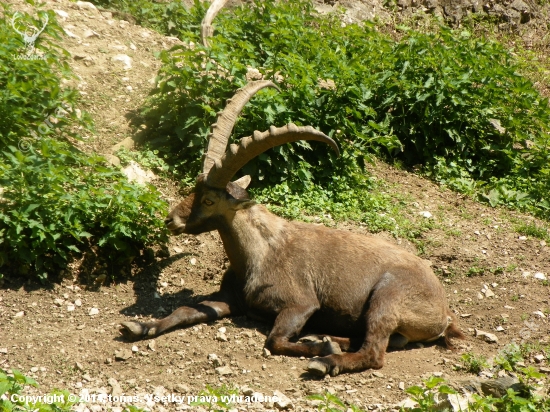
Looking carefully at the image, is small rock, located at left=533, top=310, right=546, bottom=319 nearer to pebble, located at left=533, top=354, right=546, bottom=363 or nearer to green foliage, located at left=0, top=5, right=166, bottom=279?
pebble, located at left=533, top=354, right=546, bottom=363

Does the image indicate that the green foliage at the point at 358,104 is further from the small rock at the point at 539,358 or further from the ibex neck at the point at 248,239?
the small rock at the point at 539,358

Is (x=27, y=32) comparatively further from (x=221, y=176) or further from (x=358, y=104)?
(x=358, y=104)

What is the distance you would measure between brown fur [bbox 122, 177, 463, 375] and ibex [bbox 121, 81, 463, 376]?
0.01 metres

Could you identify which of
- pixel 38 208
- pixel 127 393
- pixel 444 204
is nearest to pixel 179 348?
pixel 127 393

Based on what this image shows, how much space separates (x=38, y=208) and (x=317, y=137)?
9.59 feet

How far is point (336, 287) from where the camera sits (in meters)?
7.62

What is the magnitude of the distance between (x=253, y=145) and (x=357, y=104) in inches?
126

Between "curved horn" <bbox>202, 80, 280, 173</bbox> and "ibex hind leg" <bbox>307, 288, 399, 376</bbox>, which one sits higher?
"curved horn" <bbox>202, 80, 280, 173</bbox>

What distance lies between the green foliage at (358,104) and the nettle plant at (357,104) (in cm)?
2

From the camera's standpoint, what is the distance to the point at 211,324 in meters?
7.58

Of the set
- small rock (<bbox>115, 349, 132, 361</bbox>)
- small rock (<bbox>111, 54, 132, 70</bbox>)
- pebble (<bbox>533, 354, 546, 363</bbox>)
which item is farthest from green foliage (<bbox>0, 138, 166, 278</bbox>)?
pebble (<bbox>533, 354, 546, 363</bbox>)

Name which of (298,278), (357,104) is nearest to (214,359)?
(298,278)

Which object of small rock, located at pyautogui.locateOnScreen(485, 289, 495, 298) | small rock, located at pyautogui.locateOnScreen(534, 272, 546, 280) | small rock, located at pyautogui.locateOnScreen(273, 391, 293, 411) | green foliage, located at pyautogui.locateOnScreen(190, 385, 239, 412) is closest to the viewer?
green foliage, located at pyautogui.locateOnScreen(190, 385, 239, 412)

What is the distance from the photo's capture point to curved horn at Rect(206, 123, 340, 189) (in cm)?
737
